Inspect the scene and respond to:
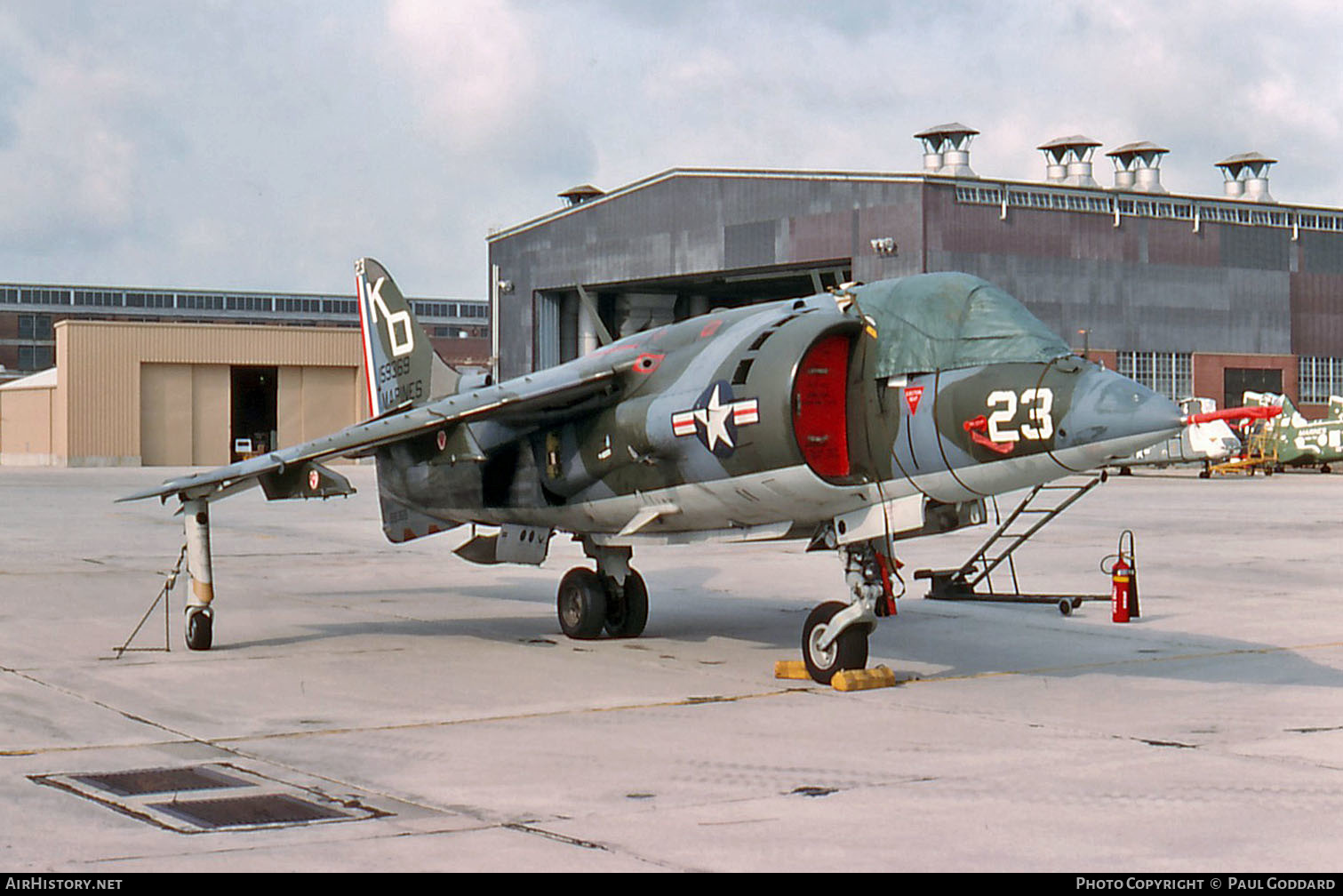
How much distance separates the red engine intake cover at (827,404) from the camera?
1186 centimetres

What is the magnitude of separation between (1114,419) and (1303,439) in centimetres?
4978

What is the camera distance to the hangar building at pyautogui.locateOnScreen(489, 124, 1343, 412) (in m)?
58.2

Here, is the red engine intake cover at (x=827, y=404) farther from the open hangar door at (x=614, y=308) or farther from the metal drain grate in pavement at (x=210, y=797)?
the open hangar door at (x=614, y=308)

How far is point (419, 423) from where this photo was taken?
1332cm

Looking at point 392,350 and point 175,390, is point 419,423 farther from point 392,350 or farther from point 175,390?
point 175,390

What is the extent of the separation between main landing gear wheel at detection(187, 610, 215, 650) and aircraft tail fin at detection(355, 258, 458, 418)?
11.2 feet

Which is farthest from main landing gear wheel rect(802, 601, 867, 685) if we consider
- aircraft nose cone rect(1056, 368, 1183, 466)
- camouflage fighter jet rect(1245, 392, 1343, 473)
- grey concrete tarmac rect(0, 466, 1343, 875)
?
camouflage fighter jet rect(1245, 392, 1343, 473)

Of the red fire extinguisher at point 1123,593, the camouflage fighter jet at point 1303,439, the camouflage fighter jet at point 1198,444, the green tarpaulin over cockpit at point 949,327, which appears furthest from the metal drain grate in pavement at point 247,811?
the camouflage fighter jet at point 1303,439

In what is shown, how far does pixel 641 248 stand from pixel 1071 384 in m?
56.8

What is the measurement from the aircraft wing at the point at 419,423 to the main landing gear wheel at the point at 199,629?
3.61 ft

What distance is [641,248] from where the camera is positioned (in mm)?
66500

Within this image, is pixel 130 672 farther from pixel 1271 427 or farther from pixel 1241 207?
pixel 1241 207

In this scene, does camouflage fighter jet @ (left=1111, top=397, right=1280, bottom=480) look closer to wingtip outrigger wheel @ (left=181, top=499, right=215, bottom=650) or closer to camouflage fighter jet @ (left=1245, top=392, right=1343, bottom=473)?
wingtip outrigger wheel @ (left=181, top=499, right=215, bottom=650)

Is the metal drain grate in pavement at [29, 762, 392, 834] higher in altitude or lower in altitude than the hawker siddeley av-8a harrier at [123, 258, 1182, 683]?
lower
